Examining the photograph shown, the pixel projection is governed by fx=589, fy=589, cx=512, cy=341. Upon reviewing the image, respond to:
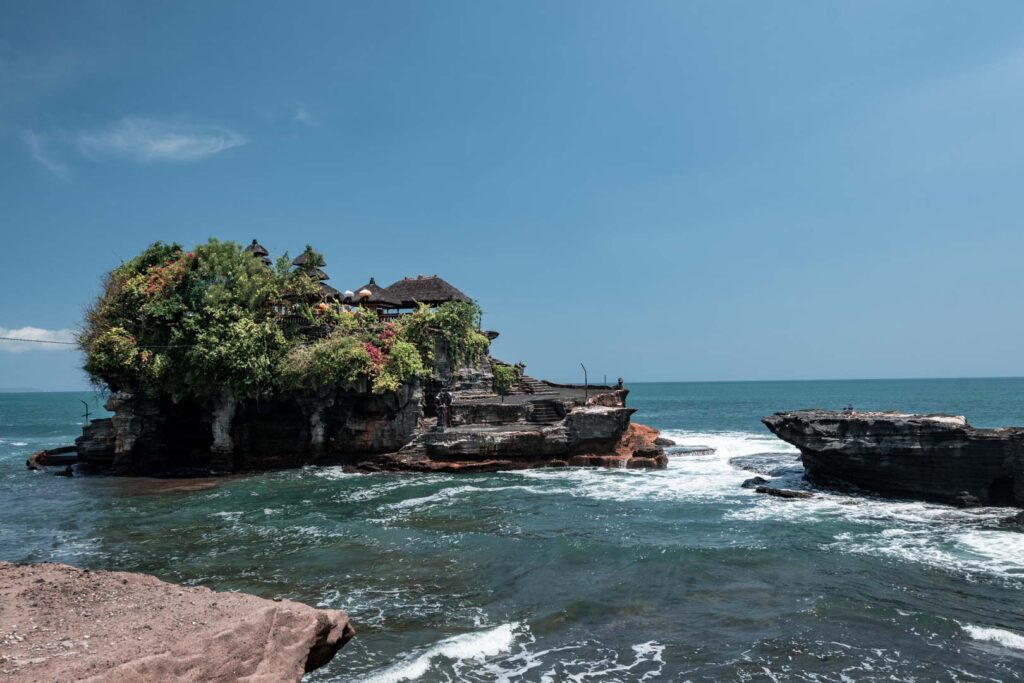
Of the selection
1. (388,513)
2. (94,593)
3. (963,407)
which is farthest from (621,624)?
(963,407)

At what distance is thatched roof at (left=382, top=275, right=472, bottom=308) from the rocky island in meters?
5.48

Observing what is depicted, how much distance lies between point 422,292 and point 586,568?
90.1 feet

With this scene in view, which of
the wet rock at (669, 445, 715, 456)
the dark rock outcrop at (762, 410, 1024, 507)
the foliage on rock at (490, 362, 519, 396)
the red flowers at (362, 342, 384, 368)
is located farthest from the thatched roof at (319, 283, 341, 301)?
the dark rock outcrop at (762, 410, 1024, 507)

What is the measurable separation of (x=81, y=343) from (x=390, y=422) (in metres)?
15.6

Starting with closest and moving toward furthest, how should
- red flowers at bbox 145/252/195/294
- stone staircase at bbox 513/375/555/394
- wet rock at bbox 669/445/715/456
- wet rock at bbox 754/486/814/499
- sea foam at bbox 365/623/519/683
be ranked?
1. sea foam at bbox 365/623/519/683
2. wet rock at bbox 754/486/814/499
3. red flowers at bbox 145/252/195/294
4. wet rock at bbox 669/445/715/456
5. stone staircase at bbox 513/375/555/394

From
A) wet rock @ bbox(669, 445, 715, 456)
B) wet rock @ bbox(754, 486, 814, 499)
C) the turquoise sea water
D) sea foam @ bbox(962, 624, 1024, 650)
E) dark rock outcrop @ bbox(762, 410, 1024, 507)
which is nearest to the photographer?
the turquoise sea water

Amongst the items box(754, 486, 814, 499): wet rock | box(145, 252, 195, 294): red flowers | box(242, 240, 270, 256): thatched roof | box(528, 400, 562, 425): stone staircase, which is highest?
box(242, 240, 270, 256): thatched roof

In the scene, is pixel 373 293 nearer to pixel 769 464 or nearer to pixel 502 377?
pixel 502 377

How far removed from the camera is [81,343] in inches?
1143

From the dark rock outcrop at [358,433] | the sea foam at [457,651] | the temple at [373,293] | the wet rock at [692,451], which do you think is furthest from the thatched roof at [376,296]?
the sea foam at [457,651]

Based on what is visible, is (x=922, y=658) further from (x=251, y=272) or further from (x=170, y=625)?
(x=251, y=272)

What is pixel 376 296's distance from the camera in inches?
1463

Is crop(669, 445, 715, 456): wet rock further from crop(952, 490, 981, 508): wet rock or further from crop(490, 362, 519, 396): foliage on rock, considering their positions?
crop(952, 490, 981, 508): wet rock

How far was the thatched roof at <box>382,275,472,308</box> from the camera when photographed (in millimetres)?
38562
